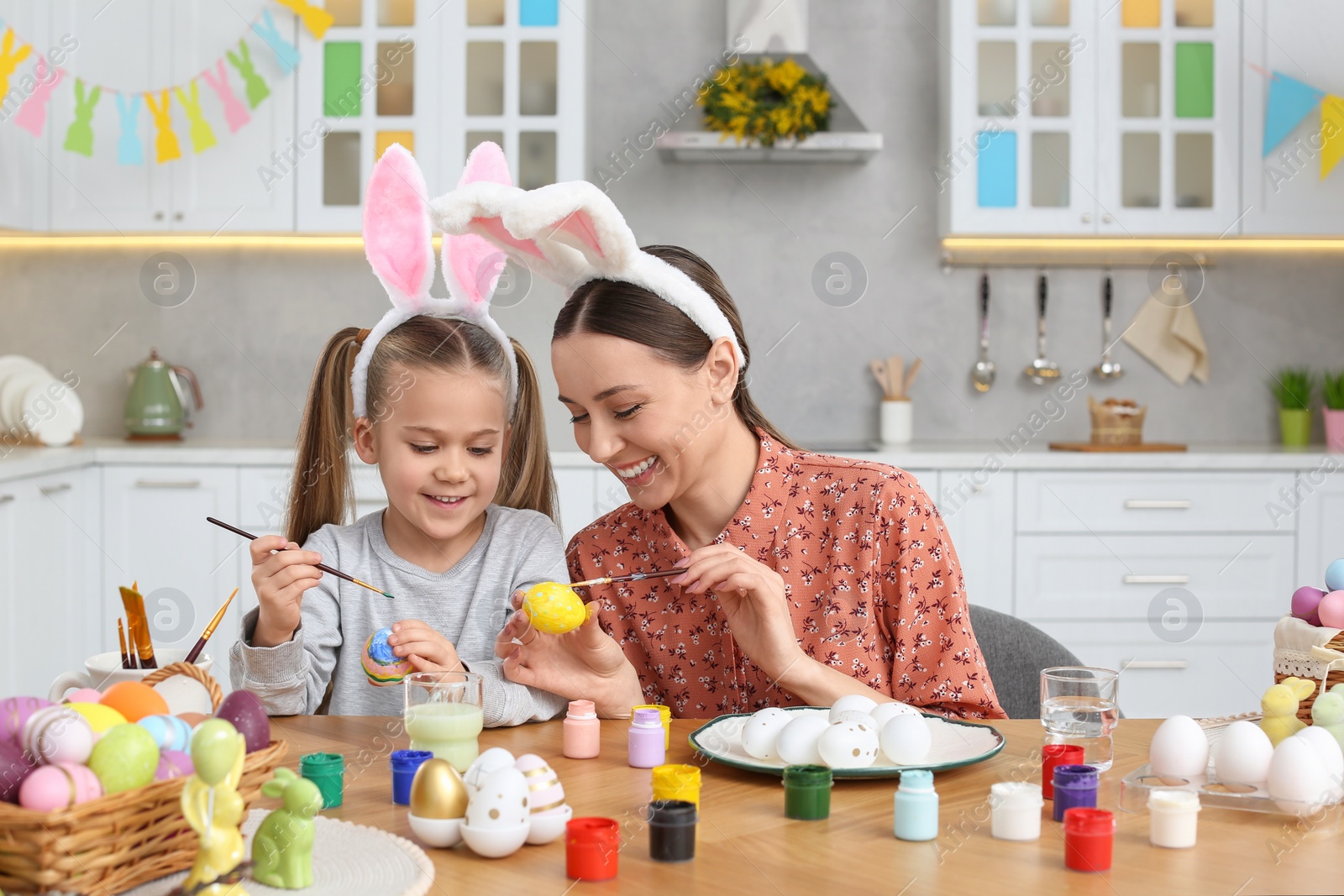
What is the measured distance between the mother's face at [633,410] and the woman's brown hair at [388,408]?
18cm

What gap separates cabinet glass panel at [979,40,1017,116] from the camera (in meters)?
3.60

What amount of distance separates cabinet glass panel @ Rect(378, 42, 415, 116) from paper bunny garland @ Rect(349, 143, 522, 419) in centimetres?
196

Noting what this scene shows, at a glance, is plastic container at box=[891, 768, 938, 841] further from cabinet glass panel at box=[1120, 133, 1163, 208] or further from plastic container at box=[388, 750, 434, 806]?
cabinet glass panel at box=[1120, 133, 1163, 208]

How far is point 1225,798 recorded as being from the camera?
106cm

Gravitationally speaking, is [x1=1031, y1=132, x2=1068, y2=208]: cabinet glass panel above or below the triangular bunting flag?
below

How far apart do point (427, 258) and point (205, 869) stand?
1.07 meters

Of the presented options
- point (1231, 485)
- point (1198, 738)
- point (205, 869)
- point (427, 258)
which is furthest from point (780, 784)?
point (1231, 485)

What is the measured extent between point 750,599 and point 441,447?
49 centimetres

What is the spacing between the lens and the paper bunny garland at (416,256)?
66.7 inches

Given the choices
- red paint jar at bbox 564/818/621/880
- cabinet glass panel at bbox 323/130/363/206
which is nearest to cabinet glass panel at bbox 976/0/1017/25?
cabinet glass panel at bbox 323/130/363/206

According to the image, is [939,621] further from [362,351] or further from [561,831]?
[362,351]

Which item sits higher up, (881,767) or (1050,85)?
(1050,85)

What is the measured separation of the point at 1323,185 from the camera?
360 cm


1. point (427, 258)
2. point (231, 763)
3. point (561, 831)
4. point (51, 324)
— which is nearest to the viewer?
point (231, 763)
